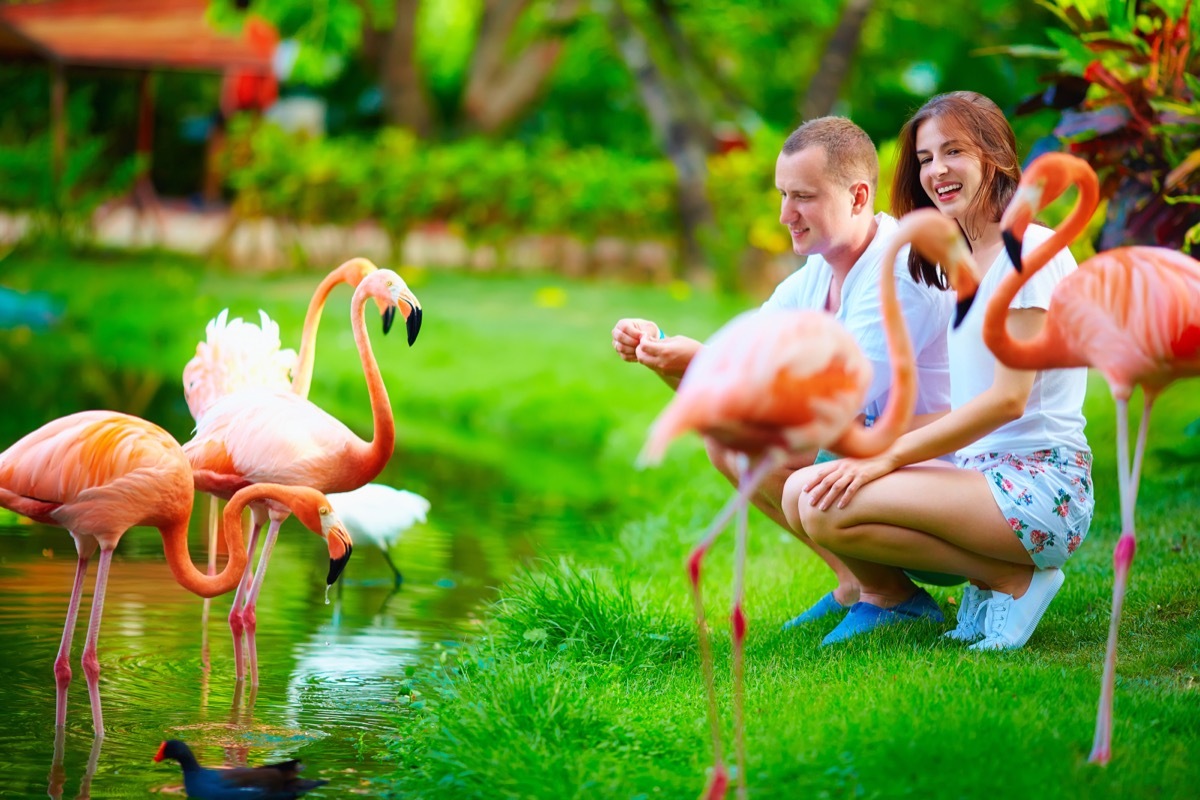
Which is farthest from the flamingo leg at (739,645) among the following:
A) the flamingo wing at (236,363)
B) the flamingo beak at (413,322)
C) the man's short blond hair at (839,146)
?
the flamingo wing at (236,363)

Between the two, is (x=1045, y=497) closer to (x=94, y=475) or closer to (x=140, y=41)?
(x=94, y=475)

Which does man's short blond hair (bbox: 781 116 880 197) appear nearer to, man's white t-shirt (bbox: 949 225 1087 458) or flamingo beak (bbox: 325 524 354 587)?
man's white t-shirt (bbox: 949 225 1087 458)

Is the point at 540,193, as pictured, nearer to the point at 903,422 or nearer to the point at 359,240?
the point at 359,240

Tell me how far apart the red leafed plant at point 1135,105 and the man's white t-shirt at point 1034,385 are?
4.49ft

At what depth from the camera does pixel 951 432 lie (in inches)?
168

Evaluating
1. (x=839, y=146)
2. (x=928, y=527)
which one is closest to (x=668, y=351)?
(x=839, y=146)

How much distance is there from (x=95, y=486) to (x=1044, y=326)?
9.06 ft

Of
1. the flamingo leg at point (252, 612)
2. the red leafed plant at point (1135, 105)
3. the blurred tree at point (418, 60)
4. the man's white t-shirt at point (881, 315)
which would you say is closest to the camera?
the man's white t-shirt at point (881, 315)

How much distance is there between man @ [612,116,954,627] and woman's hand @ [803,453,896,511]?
235 millimetres

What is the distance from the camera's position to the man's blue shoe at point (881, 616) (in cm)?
478

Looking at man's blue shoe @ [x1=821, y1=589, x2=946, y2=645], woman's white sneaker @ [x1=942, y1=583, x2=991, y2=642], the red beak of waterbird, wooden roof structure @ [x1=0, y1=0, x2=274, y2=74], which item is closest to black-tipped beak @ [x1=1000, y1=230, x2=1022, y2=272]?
woman's white sneaker @ [x1=942, y1=583, x2=991, y2=642]

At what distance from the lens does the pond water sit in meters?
4.18

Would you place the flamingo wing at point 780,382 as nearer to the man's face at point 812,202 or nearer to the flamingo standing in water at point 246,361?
the man's face at point 812,202

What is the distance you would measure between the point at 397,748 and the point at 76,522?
3.94 ft
